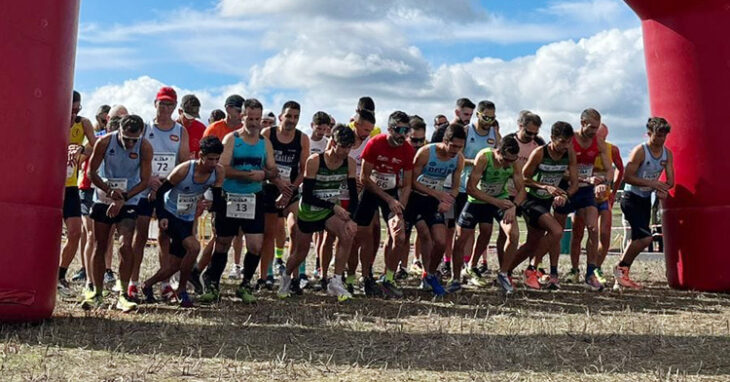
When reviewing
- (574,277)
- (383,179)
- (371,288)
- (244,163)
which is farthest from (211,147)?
(574,277)

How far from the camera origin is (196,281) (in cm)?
1012

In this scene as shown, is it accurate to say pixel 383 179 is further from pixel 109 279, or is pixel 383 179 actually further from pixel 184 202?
pixel 109 279

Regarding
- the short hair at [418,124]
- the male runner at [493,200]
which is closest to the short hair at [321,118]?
the short hair at [418,124]

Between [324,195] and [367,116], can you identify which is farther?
[367,116]

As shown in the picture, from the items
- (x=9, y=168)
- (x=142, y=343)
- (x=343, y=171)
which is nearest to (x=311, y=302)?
(x=343, y=171)

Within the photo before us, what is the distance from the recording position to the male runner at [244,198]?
9117 millimetres

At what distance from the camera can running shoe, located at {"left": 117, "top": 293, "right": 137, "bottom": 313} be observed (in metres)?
8.28

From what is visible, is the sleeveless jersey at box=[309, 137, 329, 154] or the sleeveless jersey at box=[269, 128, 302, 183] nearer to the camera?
the sleeveless jersey at box=[269, 128, 302, 183]

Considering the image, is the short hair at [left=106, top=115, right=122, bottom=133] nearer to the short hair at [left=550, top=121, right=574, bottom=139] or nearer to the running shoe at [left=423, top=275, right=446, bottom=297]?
the running shoe at [left=423, top=275, right=446, bottom=297]

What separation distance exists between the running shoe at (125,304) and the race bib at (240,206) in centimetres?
132

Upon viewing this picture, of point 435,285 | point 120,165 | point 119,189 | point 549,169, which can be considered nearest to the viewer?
point 119,189

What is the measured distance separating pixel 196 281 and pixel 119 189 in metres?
2.07

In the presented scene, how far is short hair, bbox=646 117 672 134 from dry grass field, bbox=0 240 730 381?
6.89 ft

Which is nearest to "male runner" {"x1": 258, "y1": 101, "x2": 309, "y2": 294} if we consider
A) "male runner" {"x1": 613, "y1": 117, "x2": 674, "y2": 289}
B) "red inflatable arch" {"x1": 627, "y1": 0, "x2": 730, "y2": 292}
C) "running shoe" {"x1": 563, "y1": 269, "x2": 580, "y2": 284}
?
"running shoe" {"x1": 563, "y1": 269, "x2": 580, "y2": 284}
